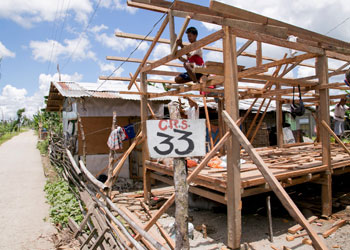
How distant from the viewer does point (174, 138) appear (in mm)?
2744

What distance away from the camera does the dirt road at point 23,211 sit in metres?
5.94

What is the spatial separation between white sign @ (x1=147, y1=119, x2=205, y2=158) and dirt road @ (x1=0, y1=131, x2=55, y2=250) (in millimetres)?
4547

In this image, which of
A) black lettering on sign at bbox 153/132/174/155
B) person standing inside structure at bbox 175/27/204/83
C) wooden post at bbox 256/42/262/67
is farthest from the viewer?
wooden post at bbox 256/42/262/67

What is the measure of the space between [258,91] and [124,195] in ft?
18.5

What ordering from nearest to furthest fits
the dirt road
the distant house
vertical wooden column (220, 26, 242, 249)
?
1. vertical wooden column (220, 26, 242, 249)
2. the dirt road
3. the distant house

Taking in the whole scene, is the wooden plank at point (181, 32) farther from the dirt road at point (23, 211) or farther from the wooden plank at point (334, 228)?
the dirt road at point (23, 211)

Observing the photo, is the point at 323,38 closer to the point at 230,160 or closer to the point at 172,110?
the point at 230,160

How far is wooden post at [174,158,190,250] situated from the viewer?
2793 mm

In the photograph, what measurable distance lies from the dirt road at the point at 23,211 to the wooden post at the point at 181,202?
4.18 meters

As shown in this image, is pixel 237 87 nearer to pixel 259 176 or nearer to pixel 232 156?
pixel 232 156

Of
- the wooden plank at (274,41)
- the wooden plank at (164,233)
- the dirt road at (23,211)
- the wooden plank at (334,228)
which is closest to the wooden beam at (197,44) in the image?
the wooden plank at (274,41)

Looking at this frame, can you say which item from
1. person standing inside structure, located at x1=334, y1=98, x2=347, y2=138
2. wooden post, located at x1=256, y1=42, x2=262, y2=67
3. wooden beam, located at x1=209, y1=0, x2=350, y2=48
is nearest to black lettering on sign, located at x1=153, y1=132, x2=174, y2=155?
wooden beam, located at x1=209, y1=0, x2=350, y2=48

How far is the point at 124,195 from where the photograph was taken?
9.02 metres

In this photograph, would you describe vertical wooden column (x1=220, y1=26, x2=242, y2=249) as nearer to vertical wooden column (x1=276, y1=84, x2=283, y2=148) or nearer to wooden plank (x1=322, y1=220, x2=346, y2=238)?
wooden plank (x1=322, y1=220, x2=346, y2=238)
